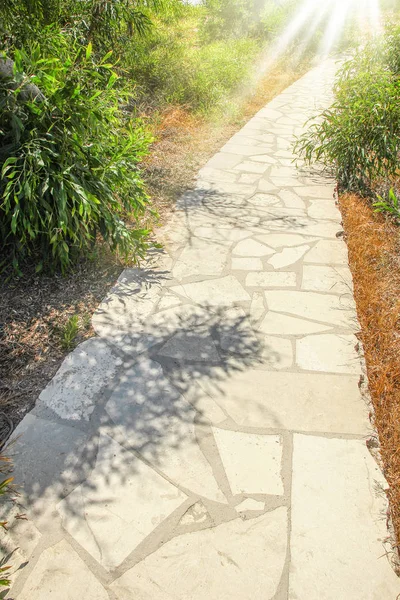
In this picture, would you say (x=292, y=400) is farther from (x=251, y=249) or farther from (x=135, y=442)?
(x=251, y=249)

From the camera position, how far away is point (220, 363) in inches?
129

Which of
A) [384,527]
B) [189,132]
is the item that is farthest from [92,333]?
[189,132]

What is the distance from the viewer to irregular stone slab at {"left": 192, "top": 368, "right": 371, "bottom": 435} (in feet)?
9.30

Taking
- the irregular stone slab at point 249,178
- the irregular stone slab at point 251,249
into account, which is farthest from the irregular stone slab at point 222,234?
the irregular stone slab at point 249,178

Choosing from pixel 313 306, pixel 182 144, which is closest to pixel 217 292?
pixel 313 306

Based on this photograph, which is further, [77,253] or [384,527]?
[77,253]

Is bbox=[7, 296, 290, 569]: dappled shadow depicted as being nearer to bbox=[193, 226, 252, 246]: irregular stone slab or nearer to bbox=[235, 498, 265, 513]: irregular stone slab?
bbox=[235, 498, 265, 513]: irregular stone slab

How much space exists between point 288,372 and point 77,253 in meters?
2.21

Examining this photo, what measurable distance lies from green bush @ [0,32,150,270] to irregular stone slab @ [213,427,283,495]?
2044 mm

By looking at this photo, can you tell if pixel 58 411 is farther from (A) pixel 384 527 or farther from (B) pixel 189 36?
(B) pixel 189 36

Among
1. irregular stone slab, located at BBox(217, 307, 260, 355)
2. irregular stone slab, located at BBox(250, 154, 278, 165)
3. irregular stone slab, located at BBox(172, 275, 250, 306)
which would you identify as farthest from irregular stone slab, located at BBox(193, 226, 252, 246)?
irregular stone slab, located at BBox(250, 154, 278, 165)

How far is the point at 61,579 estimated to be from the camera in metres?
2.05

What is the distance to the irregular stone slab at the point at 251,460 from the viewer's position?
8.11 feet

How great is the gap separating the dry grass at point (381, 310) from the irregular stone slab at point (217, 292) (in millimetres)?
1041
